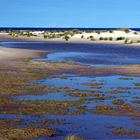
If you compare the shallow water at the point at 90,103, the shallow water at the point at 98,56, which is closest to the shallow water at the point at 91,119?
the shallow water at the point at 90,103

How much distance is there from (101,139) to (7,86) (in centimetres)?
1124

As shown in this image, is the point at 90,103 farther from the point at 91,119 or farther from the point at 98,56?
the point at 98,56

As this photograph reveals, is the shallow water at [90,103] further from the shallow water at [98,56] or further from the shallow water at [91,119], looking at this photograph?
the shallow water at [98,56]

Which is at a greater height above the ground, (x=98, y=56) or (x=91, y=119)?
(x=91, y=119)

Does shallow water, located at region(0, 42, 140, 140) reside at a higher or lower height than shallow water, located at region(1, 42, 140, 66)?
higher

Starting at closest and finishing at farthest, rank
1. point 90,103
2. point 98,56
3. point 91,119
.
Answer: point 91,119
point 90,103
point 98,56

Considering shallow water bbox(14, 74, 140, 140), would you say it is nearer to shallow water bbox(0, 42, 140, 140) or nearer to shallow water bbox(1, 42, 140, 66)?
shallow water bbox(0, 42, 140, 140)

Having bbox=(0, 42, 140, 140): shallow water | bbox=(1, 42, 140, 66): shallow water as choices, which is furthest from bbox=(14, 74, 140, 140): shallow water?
bbox=(1, 42, 140, 66): shallow water

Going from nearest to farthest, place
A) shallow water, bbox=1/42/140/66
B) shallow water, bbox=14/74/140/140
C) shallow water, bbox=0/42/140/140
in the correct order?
shallow water, bbox=14/74/140/140, shallow water, bbox=0/42/140/140, shallow water, bbox=1/42/140/66

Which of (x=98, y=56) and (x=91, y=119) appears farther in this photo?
(x=98, y=56)

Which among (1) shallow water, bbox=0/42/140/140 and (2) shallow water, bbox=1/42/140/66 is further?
(2) shallow water, bbox=1/42/140/66

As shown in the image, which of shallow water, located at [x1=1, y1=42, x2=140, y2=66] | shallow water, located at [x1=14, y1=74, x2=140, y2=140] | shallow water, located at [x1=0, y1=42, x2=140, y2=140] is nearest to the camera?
shallow water, located at [x1=14, y1=74, x2=140, y2=140]

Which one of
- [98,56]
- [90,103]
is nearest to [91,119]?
[90,103]

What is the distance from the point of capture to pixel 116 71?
34.1 meters
